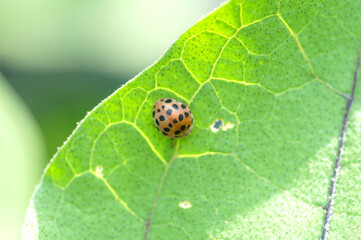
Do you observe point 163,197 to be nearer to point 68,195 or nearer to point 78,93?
point 68,195

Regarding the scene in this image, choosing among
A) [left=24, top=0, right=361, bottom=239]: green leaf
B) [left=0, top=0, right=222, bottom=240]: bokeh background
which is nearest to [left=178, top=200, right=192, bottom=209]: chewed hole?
[left=24, top=0, right=361, bottom=239]: green leaf

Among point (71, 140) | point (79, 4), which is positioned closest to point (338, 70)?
point (71, 140)

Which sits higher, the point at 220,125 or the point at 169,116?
the point at 169,116

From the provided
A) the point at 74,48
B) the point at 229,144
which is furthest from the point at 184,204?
the point at 74,48

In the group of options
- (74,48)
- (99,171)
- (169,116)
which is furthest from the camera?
(74,48)

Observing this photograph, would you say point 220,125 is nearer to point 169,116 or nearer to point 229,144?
point 229,144

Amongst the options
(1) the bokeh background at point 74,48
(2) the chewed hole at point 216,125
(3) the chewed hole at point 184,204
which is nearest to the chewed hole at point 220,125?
(2) the chewed hole at point 216,125

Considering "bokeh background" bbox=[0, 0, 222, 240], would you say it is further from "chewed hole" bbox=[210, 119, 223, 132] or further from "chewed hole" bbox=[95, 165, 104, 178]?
"chewed hole" bbox=[210, 119, 223, 132]
